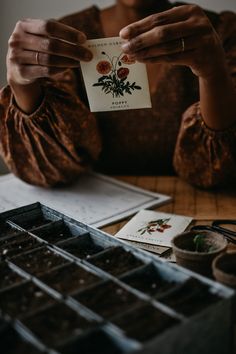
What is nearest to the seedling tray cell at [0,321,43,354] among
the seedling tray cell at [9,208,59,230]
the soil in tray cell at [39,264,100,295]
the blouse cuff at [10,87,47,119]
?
the soil in tray cell at [39,264,100,295]

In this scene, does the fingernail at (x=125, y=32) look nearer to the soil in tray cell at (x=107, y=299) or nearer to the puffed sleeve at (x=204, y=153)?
the puffed sleeve at (x=204, y=153)

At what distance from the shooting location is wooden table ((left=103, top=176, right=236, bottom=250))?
1203 millimetres

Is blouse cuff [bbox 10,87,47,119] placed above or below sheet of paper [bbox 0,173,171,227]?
above

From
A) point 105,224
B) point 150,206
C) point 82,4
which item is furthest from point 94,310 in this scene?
point 82,4

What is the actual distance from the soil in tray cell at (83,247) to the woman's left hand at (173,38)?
378 millimetres

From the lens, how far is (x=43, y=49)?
1.10 meters

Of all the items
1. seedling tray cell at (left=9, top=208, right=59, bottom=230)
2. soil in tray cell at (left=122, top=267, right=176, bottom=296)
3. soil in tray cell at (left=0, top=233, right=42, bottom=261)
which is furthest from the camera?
seedling tray cell at (left=9, top=208, right=59, bottom=230)

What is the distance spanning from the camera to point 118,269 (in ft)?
2.62

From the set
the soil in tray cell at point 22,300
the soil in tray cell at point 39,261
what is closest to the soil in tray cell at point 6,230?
the soil in tray cell at point 39,261

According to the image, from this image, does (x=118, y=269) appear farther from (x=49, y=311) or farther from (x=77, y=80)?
(x=77, y=80)

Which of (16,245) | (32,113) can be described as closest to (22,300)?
(16,245)

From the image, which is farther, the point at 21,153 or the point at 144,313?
the point at 21,153

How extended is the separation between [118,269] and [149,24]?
0.51m

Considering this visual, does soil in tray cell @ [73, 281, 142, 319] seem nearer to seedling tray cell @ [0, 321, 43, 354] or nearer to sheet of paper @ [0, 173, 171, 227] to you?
seedling tray cell @ [0, 321, 43, 354]
